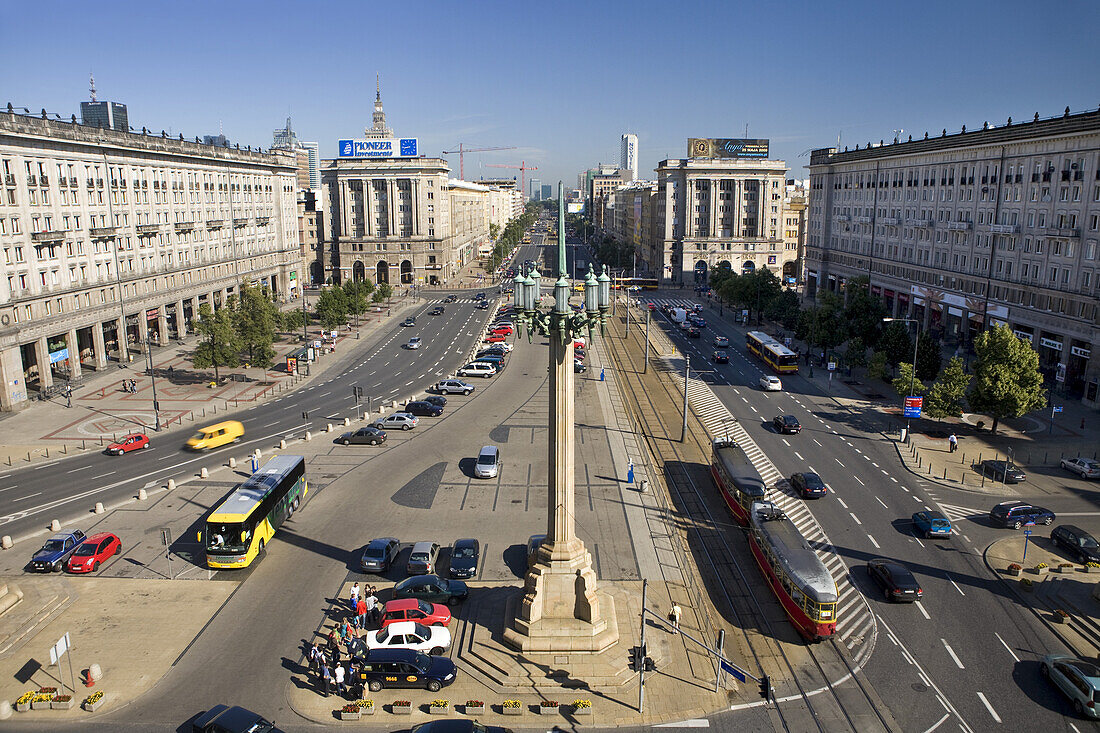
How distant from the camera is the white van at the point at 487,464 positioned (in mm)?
49375

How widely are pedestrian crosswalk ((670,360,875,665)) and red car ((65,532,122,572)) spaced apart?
117 ft

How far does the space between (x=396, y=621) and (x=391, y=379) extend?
2038 inches

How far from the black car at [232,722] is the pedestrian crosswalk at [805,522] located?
2248cm

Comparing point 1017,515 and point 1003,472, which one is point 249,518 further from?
point 1003,472

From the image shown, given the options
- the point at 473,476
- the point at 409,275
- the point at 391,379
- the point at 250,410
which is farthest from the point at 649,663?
the point at 409,275

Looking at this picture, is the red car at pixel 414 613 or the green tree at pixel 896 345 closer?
the red car at pixel 414 613

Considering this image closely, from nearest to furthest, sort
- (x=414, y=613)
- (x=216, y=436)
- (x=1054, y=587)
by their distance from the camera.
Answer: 1. (x=414, y=613)
2. (x=1054, y=587)
3. (x=216, y=436)

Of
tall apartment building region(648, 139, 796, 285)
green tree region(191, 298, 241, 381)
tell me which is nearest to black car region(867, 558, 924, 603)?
green tree region(191, 298, 241, 381)

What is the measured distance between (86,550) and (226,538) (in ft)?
23.7

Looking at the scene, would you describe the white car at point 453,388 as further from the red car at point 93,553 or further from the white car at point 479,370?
the red car at point 93,553

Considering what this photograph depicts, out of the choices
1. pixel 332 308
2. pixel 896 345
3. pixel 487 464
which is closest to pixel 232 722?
pixel 487 464

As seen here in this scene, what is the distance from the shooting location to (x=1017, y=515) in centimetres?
4281

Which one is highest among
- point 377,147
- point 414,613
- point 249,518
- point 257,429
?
point 377,147

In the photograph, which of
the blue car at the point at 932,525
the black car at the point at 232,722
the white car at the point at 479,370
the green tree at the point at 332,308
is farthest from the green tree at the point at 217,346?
the blue car at the point at 932,525
